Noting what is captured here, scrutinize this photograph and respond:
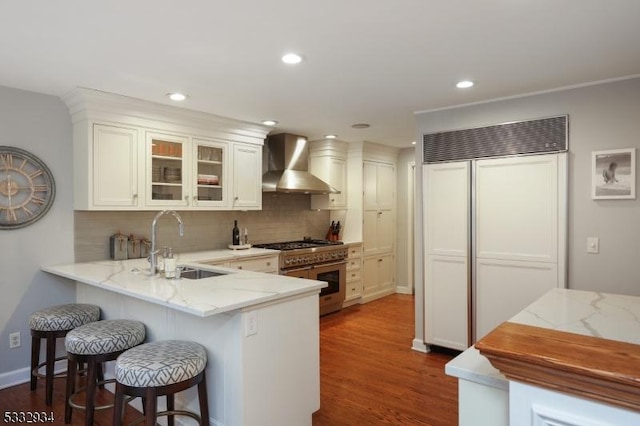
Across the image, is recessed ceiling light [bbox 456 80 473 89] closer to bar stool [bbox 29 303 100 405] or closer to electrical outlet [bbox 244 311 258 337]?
electrical outlet [bbox 244 311 258 337]

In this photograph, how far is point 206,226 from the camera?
454 centimetres

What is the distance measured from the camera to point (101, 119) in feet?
11.0

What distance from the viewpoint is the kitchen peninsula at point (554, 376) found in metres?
0.96

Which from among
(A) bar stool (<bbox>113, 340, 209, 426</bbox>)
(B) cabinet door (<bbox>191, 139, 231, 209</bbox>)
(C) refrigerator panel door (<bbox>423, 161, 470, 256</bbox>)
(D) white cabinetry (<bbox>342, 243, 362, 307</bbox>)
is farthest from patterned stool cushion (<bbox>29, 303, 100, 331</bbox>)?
(D) white cabinetry (<bbox>342, 243, 362, 307</bbox>)

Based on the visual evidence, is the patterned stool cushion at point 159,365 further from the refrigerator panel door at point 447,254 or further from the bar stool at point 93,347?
the refrigerator panel door at point 447,254

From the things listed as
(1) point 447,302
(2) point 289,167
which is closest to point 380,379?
(1) point 447,302

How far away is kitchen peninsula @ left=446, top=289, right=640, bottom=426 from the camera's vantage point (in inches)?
37.7

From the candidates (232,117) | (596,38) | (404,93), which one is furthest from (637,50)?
(232,117)

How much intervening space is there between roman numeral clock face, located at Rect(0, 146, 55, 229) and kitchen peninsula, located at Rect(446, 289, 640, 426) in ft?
11.0

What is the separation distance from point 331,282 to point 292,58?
3.34 meters

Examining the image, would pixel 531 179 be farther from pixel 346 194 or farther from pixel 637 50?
pixel 346 194

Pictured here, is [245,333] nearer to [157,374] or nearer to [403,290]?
[157,374]

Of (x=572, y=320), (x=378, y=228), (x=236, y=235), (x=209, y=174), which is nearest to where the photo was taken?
(x=572, y=320)

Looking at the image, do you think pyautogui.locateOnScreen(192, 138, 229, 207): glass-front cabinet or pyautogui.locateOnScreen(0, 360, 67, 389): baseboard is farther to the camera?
pyautogui.locateOnScreen(192, 138, 229, 207): glass-front cabinet
